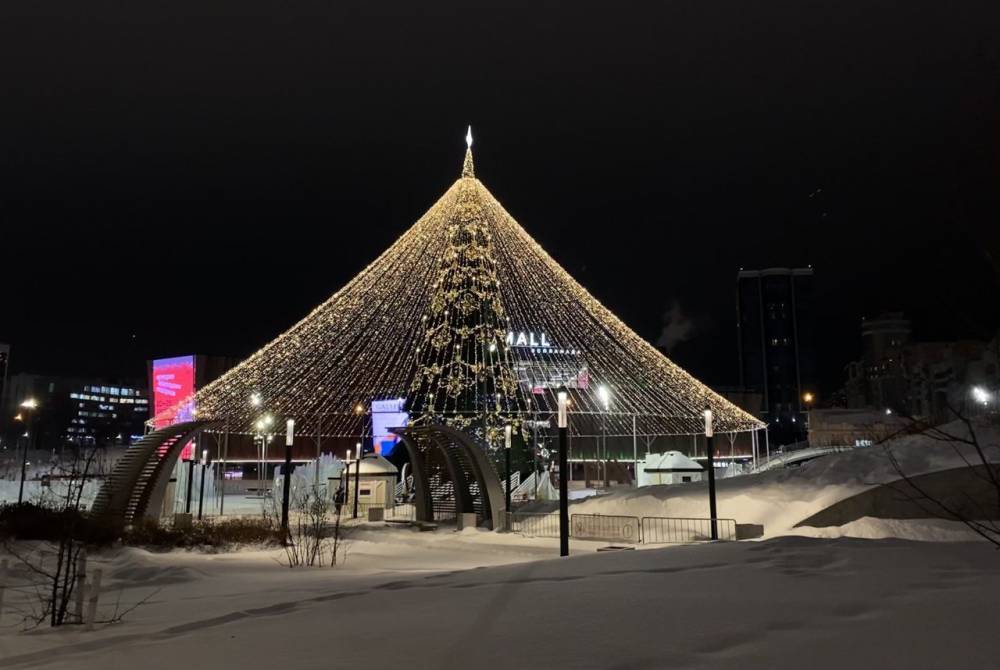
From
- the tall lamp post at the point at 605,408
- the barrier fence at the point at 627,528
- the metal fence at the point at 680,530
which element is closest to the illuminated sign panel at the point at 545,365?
the tall lamp post at the point at 605,408

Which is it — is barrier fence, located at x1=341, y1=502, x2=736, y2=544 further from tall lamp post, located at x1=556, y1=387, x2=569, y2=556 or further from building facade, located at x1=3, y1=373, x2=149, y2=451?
building facade, located at x1=3, y1=373, x2=149, y2=451

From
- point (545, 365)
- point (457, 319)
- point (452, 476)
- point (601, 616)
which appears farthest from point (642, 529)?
point (545, 365)

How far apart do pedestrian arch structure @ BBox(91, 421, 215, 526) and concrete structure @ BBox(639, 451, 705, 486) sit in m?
21.3

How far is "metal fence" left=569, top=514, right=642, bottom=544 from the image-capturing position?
1998 cm

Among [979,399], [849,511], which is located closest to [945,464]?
[849,511]

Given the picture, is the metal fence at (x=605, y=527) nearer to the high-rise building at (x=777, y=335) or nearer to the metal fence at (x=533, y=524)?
the metal fence at (x=533, y=524)

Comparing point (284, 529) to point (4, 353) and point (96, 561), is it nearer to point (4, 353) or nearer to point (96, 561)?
point (96, 561)

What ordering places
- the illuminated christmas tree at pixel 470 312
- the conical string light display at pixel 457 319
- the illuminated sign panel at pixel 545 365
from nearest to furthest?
the conical string light display at pixel 457 319 < the illuminated christmas tree at pixel 470 312 < the illuminated sign panel at pixel 545 365

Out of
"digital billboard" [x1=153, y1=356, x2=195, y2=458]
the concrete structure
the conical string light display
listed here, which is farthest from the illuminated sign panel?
"digital billboard" [x1=153, y1=356, x2=195, y2=458]

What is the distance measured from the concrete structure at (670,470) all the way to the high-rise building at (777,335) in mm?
99513

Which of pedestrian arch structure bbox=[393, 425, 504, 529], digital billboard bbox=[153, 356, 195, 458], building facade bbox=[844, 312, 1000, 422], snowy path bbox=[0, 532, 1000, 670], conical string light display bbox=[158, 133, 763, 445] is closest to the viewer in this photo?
snowy path bbox=[0, 532, 1000, 670]

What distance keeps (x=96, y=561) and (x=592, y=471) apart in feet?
174

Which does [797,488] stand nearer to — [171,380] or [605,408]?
[605,408]

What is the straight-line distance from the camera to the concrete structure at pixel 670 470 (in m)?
34.3
